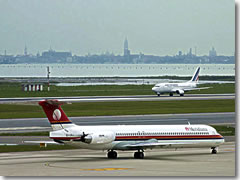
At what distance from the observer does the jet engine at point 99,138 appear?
39594 millimetres

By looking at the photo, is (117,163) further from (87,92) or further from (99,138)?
(87,92)

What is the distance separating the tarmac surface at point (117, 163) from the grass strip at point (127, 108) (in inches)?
1272

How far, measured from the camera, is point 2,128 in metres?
65.6

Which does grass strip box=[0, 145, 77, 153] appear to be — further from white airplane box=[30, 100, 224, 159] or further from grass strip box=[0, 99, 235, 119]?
grass strip box=[0, 99, 235, 119]

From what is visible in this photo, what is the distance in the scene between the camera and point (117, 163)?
38781 millimetres

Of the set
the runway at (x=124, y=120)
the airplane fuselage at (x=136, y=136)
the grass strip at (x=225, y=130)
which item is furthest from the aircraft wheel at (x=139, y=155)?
the runway at (x=124, y=120)

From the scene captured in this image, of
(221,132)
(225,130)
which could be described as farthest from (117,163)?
(225,130)

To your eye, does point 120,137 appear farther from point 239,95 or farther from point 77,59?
point 239,95

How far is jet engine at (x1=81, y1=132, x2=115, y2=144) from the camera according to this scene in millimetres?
39594

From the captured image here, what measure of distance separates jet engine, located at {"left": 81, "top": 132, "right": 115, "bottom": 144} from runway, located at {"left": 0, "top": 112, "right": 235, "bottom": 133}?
23.8m

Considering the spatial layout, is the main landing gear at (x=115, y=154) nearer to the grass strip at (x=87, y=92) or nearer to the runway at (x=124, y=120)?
the runway at (x=124, y=120)

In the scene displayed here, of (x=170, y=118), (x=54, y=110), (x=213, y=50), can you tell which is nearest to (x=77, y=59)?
(x=54, y=110)

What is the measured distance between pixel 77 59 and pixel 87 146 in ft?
21.2

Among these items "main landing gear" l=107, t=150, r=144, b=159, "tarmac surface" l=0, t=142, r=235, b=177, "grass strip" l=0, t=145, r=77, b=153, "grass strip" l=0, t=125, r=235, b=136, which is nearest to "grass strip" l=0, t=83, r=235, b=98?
"grass strip" l=0, t=125, r=235, b=136
